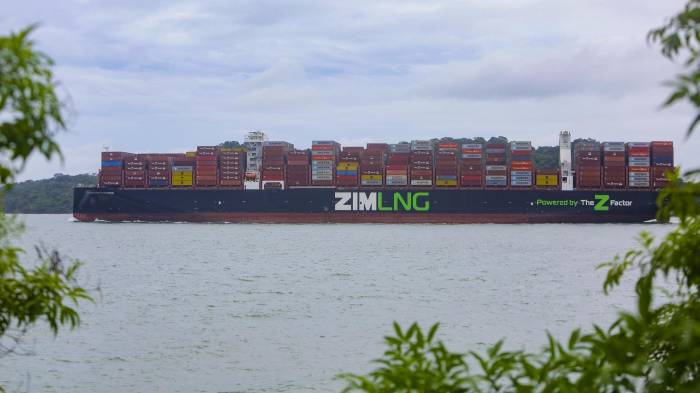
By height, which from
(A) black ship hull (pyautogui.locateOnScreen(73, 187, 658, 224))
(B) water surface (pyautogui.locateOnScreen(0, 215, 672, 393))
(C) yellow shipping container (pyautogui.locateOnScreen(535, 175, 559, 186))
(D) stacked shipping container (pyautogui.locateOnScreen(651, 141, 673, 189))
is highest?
(D) stacked shipping container (pyautogui.locateOnScreen(651, 141, 673, 189))

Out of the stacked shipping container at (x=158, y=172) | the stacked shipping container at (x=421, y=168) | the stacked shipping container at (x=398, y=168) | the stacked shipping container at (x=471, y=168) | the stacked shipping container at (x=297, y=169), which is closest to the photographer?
the stacked shipping container at (x=471, y=168)

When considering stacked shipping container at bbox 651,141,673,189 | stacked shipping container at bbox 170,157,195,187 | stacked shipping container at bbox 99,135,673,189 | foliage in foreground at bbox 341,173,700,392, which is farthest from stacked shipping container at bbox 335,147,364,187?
foliage in foreground at bbox 341,173,700,392

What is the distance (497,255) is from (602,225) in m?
48.9

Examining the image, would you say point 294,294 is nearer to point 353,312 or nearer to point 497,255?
point 353,312

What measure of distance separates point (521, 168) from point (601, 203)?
10.3 metres

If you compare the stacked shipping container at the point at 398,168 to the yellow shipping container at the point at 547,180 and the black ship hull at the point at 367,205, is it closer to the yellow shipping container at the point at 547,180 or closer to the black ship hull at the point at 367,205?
the black ship hull at the point at 367,205

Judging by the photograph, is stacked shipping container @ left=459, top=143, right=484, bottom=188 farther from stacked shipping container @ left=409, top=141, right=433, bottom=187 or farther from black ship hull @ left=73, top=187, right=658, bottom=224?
stacked shipping container @ left=409, top=141, right=433, bottom=187

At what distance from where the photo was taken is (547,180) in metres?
85.8

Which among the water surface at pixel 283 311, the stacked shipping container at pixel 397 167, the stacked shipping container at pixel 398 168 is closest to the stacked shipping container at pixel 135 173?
the stacked shipping container at pixel 397 167

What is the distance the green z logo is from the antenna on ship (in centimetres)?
377

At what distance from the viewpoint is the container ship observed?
83.9 m

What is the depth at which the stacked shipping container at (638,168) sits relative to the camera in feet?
280

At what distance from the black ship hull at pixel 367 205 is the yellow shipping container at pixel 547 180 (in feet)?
7.37

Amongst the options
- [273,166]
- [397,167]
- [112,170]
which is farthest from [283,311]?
[112,170]
